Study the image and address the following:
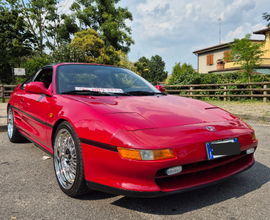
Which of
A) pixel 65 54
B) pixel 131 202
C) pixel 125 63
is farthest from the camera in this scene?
pixel 125 63

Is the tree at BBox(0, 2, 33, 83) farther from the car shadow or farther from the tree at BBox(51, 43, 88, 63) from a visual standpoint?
the car shadow

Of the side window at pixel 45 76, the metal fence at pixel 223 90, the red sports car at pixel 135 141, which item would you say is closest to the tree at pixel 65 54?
the metal fence at pixel 223 90

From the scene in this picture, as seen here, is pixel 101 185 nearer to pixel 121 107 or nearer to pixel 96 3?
pixel 121 107

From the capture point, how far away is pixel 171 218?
1.84 metres

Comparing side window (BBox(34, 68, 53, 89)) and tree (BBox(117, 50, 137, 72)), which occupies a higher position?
tree (BBox(117, 50, 137, 72))

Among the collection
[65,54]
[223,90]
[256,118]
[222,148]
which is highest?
[65,54]

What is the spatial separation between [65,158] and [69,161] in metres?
0.08

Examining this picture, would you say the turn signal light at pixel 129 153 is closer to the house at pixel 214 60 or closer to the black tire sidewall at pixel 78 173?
the black tire sidewall at pixel 78 173

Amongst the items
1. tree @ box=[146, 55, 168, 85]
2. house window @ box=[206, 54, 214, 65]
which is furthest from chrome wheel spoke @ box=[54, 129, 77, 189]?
tree @ box=[146, 55, 168, 85]

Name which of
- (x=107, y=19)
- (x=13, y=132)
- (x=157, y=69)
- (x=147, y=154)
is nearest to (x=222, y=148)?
(x=147, y=154)

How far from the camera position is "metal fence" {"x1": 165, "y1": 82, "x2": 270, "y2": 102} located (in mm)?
11922

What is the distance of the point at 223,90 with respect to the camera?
13414 millimetres

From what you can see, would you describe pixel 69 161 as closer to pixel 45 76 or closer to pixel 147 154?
pixel 147 154

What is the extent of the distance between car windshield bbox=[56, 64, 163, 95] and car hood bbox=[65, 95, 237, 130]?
0.88 feet
